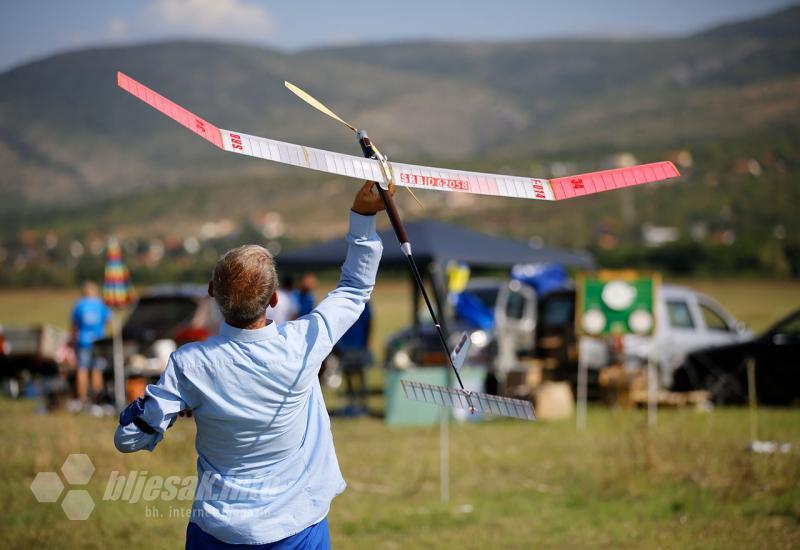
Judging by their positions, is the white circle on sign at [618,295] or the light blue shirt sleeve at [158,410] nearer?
the light blue shirt sleeve at [158,410]

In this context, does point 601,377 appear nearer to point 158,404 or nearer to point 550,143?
point 158,404

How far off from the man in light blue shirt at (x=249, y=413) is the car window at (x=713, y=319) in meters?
13.6

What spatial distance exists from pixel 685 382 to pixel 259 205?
4939 inches

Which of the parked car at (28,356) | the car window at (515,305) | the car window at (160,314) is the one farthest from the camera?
the car window at (515,305)

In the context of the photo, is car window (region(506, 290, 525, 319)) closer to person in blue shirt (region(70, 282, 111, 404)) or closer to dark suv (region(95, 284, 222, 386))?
dark suv (region(95, 284, 222, 386))

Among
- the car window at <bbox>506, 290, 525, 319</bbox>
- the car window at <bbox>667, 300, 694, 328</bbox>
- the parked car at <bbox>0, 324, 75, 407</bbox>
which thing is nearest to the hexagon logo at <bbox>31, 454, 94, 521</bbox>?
the parked car at <bbox>0, 324, 75, 407</bbox>

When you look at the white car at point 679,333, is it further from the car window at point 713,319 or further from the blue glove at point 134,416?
the blue glove at point 134,416

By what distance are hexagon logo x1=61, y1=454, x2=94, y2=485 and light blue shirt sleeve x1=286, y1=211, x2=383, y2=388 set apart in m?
5.64

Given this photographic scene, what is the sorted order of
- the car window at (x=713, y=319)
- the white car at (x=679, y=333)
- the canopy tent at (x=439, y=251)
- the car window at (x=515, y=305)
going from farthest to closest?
the car window at (x=515, y=305), the car window at (x=713, y=319), the white car at (x=679, y=333), the canopy tent at (x=439, y=251)

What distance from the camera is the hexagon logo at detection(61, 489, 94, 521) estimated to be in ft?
25.9

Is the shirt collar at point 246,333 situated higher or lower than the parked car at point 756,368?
higher

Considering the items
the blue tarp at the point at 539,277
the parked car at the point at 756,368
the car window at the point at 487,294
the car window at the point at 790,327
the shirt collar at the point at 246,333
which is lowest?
the parked car at the point at 756,368

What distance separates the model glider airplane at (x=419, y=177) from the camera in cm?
358

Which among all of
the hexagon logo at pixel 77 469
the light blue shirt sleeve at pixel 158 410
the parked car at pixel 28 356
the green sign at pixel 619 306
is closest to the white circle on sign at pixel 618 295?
the green sign at pixel 619 306
